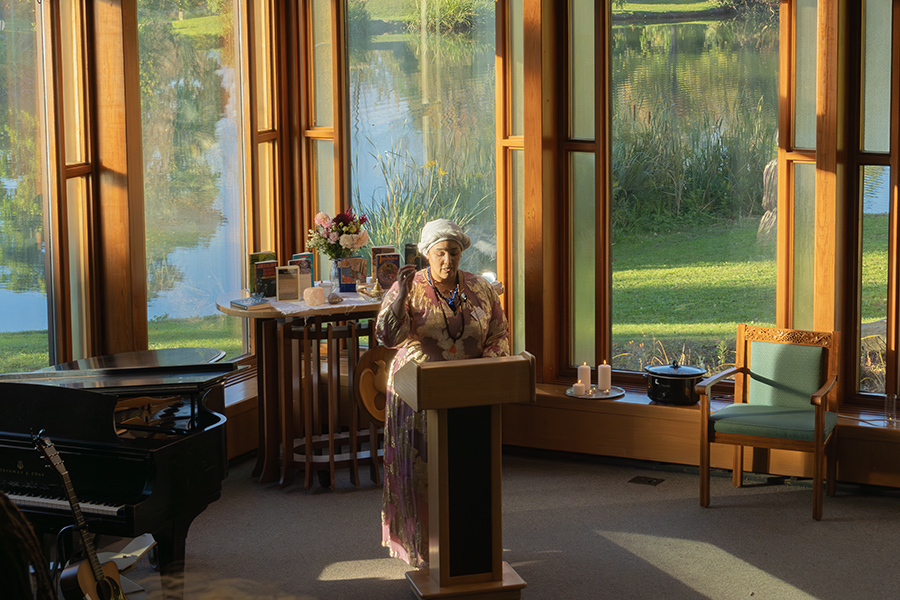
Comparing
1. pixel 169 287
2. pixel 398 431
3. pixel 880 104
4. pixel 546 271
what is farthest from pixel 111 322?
pixel 880 104

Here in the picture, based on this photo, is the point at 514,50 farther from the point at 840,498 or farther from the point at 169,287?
the point at 840,498

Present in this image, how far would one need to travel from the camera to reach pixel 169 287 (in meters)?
6.09

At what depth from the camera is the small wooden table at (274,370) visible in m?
5.52

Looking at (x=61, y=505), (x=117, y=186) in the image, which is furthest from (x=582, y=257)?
(x=61, y=505)

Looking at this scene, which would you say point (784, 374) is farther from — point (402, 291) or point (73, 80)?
point (73, 80)

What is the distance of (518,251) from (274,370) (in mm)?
1818

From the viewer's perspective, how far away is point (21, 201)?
497cm

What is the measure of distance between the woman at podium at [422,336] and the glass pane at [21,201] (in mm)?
2023

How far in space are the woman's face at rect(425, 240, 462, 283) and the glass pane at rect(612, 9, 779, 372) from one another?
2.18 metres

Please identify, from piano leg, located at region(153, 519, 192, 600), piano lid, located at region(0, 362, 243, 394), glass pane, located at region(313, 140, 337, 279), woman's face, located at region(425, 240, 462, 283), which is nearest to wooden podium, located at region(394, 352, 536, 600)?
woman's face, located at region(425, 240, 462, 283)

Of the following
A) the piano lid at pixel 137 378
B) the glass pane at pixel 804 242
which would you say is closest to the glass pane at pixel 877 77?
A: the glass pane at pixel 804 242

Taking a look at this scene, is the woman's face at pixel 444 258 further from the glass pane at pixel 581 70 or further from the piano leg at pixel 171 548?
the glass pane at pixel 581 70

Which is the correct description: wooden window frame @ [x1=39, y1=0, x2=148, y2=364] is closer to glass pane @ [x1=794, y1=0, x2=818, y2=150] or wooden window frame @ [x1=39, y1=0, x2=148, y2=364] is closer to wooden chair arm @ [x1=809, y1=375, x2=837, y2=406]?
wooden chair arm @ [x1=809, y1=375, x2=837, y2=406]

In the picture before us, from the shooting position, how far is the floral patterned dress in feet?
13.8
